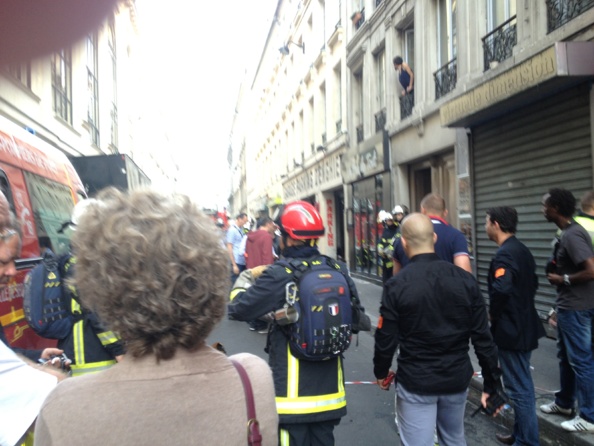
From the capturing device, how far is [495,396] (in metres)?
3.36

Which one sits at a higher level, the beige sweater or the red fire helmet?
the red fire helmet

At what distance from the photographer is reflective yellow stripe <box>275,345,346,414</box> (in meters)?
2.81

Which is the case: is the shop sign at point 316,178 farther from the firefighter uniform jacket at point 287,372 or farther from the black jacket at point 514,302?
the firefighter uniform jacket at point 287,372

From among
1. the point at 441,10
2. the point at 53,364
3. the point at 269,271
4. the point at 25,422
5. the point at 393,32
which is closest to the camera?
the point at 25,422

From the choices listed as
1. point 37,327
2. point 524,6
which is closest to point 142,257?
point 37,327

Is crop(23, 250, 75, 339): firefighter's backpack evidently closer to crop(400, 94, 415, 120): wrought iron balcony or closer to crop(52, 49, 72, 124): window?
crop(400, 94, 415, 120): wrought iron balcony

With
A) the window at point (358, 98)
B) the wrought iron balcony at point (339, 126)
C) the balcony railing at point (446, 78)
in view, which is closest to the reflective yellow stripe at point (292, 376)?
the balcony railing at point (446, 78)

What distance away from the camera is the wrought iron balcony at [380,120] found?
49.4 ft

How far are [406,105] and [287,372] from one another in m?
11.5

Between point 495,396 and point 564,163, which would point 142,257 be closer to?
point 495,396

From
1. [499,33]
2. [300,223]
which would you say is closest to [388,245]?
[499,33]

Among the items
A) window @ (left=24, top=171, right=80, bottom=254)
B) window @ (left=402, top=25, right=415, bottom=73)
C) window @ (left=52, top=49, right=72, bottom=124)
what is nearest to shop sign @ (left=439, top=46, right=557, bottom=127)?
window @ (left=402, top=25, right=415, bottom=73)

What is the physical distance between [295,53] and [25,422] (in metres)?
26.4

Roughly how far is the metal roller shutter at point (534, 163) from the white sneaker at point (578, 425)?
391 cm
